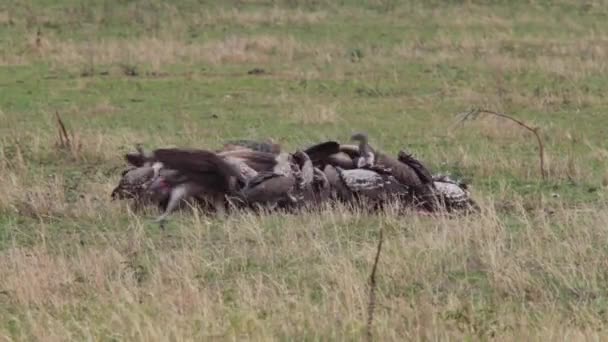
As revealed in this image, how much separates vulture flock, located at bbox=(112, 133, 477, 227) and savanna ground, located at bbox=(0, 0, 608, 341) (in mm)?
270

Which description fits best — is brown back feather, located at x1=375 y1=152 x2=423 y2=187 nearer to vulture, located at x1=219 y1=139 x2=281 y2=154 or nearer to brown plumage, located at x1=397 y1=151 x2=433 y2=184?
brown plumage, located at x1=397 y1=151 x2=433 y2=184

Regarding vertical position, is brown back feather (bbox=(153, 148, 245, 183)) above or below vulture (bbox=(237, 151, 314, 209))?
above

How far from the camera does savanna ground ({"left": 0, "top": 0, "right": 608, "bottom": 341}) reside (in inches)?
279

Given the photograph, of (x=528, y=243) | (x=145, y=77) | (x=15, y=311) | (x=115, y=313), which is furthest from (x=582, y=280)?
(x=145, y=77)

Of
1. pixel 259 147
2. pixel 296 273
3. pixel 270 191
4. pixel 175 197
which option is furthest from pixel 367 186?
pixel 296 273

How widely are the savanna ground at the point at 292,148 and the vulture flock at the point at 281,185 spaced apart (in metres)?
0.27

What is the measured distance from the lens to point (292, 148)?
15680mm

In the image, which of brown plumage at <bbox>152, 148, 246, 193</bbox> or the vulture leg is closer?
the vulture leg

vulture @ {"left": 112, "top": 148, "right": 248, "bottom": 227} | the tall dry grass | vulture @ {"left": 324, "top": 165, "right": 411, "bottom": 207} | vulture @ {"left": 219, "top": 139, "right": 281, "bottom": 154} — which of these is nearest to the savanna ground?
the tall dry grass

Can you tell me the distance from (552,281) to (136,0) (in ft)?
96.9

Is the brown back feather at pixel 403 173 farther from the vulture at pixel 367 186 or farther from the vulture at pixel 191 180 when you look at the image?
the vulture at pixel 191 180

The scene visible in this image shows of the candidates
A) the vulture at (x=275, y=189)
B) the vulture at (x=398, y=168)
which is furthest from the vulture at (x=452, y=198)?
the vulture at (x=275, y=189)

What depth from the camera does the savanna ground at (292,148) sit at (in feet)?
23.3

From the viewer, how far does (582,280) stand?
792 cm
